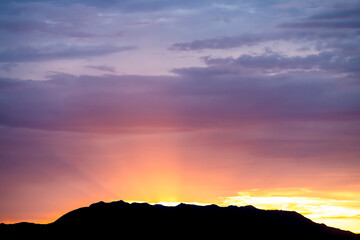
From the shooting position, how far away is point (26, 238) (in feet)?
654

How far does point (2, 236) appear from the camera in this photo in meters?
199

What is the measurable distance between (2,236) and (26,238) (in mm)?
8612
